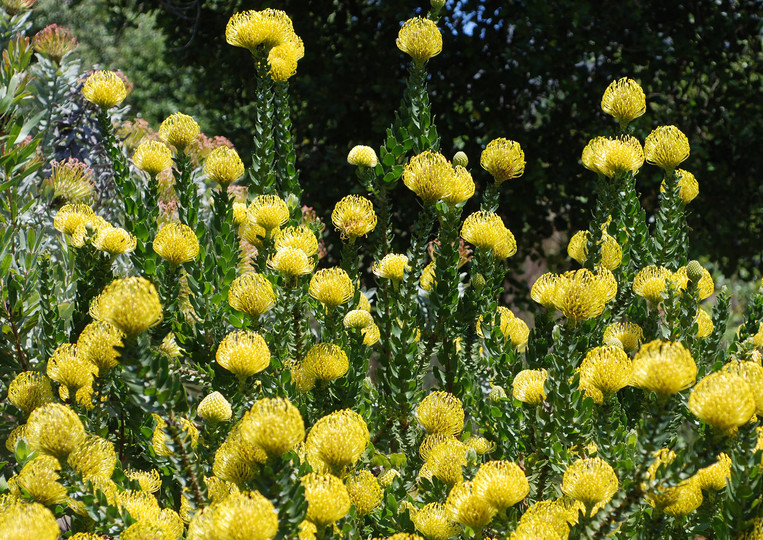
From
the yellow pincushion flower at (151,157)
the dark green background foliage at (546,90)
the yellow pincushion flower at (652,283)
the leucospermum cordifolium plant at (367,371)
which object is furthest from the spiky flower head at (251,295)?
the dark green background foliage at (546,90)

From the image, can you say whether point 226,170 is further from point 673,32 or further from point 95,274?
point 673,32

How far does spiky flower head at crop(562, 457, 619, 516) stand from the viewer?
1228 mm

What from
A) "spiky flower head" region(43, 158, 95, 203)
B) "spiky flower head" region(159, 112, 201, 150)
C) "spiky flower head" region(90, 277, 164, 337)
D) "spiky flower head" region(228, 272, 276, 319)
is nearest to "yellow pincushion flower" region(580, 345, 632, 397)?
"spiky flower head" region(228, 272, 276, 319)

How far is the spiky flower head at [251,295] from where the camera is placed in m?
1.62

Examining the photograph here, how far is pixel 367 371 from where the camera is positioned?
190 cm

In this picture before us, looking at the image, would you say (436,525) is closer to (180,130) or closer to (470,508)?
(470,508)

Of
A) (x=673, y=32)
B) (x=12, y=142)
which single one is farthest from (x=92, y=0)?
(x=12, y=142)

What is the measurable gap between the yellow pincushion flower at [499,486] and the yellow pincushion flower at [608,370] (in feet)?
0.94

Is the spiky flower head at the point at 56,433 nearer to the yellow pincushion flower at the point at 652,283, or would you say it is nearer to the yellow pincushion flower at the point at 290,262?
the yellow pincushion flower at the point at 290,262

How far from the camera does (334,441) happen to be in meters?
1.20

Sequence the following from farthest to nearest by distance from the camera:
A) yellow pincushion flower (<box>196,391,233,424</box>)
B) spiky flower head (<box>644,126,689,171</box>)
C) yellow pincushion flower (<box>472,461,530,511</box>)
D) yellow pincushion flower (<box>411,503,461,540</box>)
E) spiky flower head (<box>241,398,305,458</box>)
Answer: spiky flower head (<box>644,126,689,171</box>), yellow pincushion flower (<box>196,391,233,424</box>), yellow pincushion flower (<box>411,503,461,540</box>), yellow pincushion flower (<box>472,461,530,511</box>), spiky flower head (<box>241,398,305,458</box>)

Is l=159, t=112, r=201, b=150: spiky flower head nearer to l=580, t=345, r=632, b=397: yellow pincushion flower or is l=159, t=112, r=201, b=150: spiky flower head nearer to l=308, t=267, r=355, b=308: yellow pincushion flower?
l=308, t=267, r=355, b=308: yellow pincushion flower

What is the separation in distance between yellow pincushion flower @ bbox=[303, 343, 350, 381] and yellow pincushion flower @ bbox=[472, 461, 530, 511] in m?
0.50

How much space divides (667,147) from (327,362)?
1.15 metres
